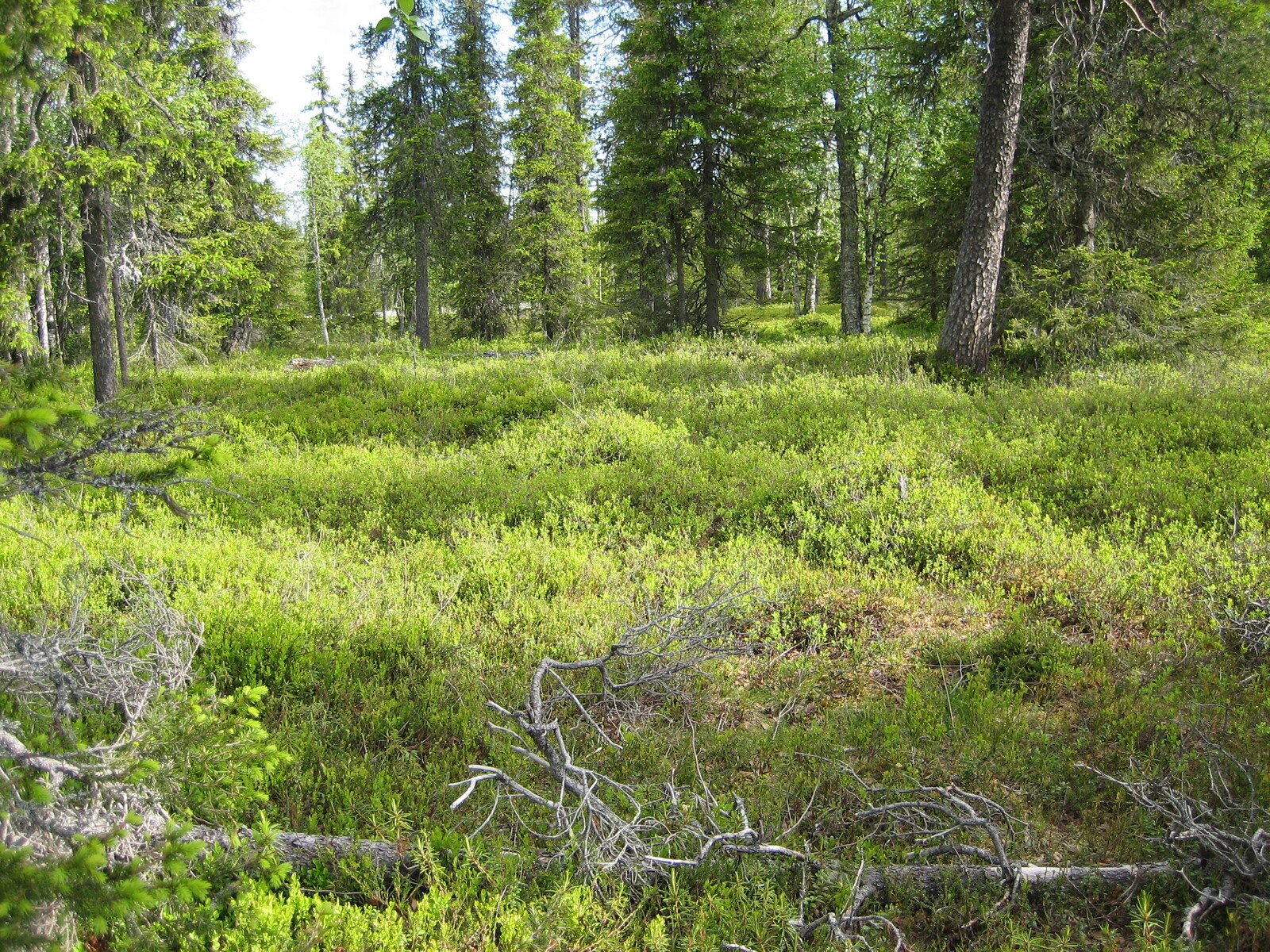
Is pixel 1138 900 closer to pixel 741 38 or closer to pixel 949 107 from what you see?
pixel 949 107

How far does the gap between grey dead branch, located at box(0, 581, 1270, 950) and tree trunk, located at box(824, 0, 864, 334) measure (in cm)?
1590

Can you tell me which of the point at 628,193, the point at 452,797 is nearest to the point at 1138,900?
the point at 452,797

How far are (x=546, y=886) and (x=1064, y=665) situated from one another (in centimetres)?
359

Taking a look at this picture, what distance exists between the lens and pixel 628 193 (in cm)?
1864

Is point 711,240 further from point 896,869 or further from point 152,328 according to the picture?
point 896,869

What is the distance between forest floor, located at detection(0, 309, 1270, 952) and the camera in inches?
121

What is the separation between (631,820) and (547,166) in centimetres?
2099

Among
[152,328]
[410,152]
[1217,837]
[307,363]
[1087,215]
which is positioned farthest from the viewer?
[410,152]

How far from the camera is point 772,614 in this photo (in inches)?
215

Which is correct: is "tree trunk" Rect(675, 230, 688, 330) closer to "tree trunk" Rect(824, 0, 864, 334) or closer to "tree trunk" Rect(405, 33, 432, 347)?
"tree trunk" Rect(824, 0, 864, 334)

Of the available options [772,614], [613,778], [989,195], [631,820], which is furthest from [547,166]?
[631,820]

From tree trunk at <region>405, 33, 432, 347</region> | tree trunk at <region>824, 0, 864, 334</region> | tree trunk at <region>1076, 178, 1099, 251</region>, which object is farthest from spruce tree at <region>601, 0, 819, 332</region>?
tree trunk at <region>405, 33, 432, 347</region>

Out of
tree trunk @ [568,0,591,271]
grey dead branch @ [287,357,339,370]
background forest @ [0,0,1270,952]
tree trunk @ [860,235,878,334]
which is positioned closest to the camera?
background forest @ [0,0,1270,952]

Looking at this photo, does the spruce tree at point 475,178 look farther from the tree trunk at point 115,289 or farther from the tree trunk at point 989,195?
the tree trunk at point 989,195
